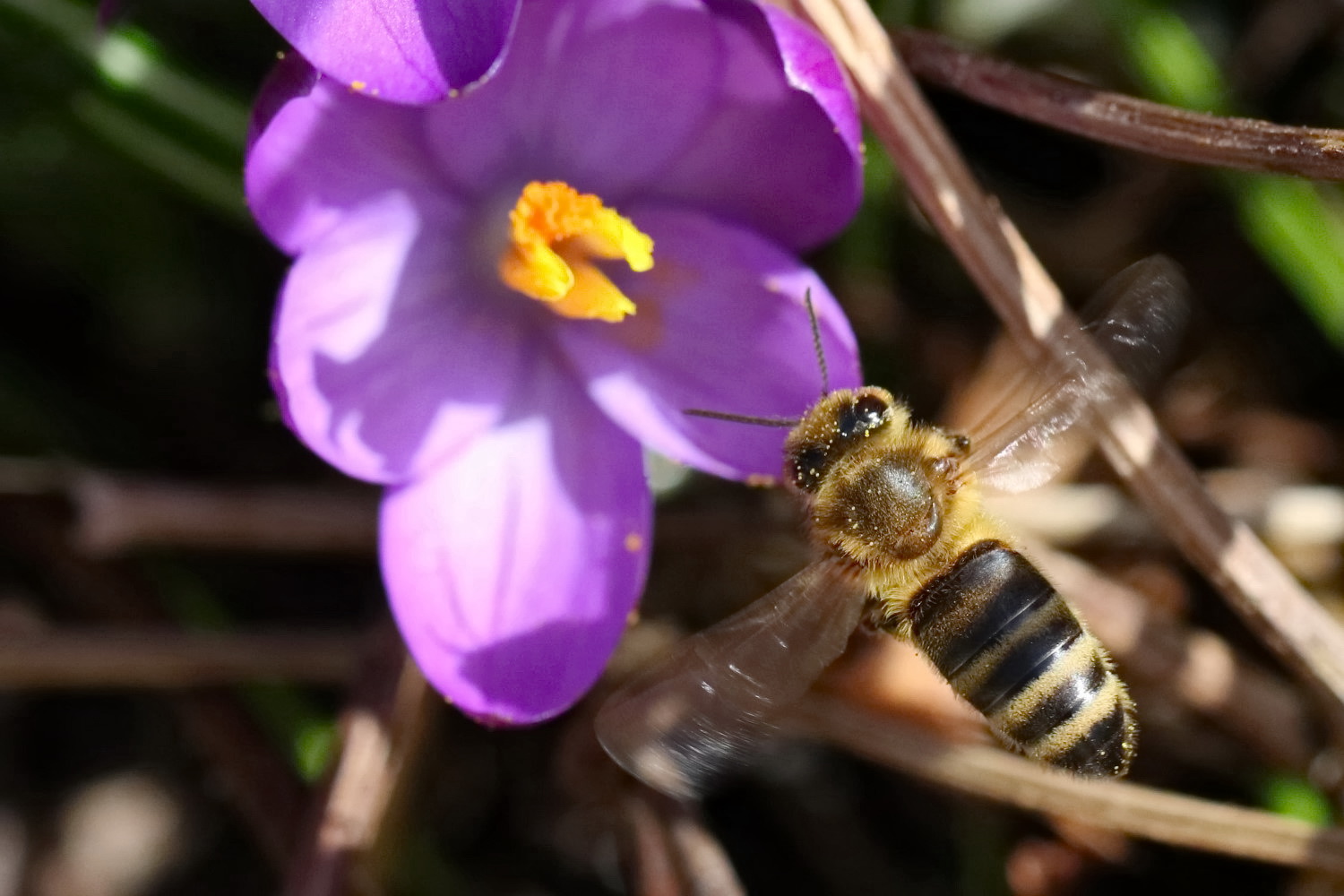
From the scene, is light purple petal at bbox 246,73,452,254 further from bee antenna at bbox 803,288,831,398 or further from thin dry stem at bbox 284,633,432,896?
thin dry stem at bbox 284,633,432,896

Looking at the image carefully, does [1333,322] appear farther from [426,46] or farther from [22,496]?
[22,496]

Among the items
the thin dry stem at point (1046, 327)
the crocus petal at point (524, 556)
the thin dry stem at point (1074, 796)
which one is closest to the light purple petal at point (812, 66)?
the thin dry stem at point (1046, 327)

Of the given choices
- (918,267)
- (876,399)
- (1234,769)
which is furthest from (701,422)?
(1234,769)

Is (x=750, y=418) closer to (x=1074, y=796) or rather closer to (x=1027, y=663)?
(x=1027, y=663)

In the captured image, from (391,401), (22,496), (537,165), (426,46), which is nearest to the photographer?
(426,46)

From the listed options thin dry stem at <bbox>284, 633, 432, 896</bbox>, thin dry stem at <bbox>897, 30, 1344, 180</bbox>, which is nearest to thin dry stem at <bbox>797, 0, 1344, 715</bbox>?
thin dry stem at <bbox>897, 30, 1344, 180</bbox>

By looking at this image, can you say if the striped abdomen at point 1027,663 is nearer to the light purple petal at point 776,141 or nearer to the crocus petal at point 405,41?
the light purple petal at point 776,141

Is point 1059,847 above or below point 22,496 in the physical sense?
below
